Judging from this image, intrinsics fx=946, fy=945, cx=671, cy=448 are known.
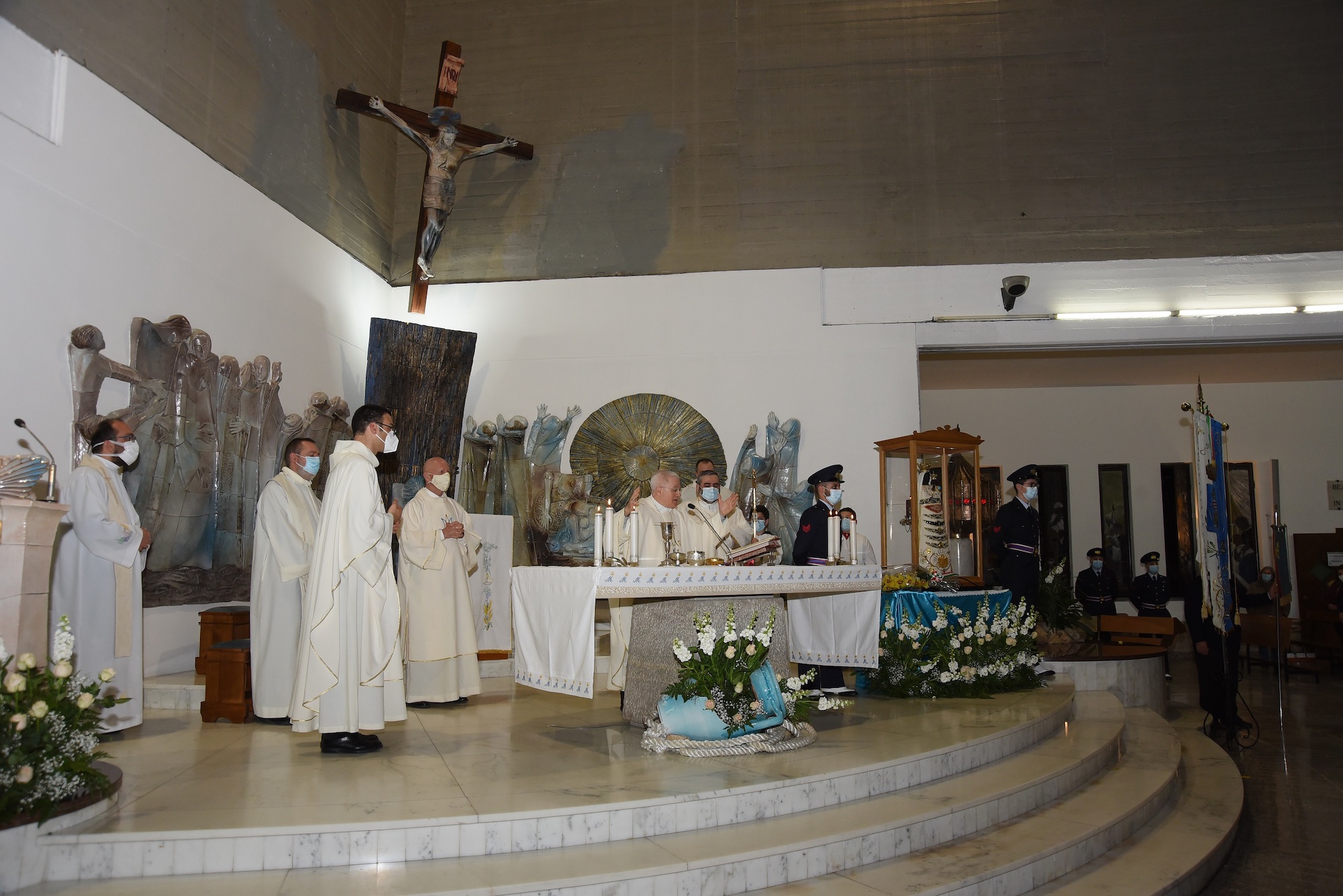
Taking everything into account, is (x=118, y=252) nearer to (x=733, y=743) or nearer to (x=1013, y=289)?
(x=733, y=743)

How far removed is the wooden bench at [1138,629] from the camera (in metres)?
11.6

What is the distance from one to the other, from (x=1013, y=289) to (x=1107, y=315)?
1.31 metres

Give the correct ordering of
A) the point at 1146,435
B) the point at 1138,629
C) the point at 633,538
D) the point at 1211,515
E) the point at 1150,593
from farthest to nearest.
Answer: the point at 1146,435
the point at 1150,593
the point at 1138,629
the point at 1211,515
the point at 633,538

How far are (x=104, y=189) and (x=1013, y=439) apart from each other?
12.8 metres

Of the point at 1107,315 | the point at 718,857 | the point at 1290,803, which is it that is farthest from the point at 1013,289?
the point at 718,857

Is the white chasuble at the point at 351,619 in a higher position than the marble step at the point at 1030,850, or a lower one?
higher

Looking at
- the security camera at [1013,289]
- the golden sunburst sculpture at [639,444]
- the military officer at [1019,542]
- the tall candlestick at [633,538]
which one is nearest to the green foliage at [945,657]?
the military officer at [1019,542]

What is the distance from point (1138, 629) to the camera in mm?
11797

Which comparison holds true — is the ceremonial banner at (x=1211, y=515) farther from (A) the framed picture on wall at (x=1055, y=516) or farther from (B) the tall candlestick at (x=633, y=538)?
(A) the framed picture on wall at (x=1055, y=516)

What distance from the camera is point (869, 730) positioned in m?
5.80

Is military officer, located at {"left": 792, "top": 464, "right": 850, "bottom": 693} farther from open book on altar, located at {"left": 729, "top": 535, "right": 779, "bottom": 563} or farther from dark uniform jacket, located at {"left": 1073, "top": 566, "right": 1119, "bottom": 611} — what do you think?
dark uniform jacket, located at {"left": 1073, "top": 566, "right": 1119, "bottom": 611}

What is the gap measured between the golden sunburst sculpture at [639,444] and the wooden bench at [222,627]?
4859 mm

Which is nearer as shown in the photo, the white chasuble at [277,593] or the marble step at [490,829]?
the marble step at [490,829]

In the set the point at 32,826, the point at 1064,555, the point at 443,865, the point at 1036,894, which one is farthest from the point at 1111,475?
the point at 32,826
